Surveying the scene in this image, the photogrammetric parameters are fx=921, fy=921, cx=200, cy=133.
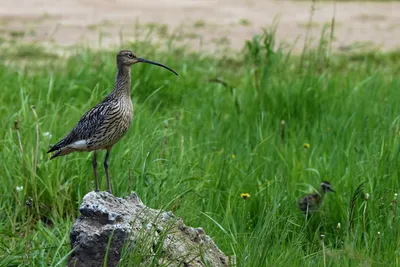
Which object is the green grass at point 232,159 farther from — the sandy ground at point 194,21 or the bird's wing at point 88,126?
the sandy ground at point 194,21

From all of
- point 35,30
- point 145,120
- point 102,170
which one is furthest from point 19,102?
point 35,30

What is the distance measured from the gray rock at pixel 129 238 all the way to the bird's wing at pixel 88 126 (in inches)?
43.1

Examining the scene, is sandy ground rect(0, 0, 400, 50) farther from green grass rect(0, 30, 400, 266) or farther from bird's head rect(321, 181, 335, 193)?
bird's head rect(321, 181, 335, 193)

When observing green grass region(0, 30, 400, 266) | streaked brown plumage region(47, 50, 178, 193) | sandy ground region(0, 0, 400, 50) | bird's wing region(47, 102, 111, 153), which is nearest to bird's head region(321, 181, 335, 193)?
green grass region(0, 30, 400, 266)

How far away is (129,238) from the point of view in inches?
151

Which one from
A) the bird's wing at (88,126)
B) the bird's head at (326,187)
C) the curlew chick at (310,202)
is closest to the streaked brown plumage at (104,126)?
the bird's wing at (88,126)

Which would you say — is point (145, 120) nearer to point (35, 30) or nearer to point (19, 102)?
point (19, 102)

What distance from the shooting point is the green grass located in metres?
4.67

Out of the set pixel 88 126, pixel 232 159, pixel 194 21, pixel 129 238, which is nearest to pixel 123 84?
pixel 88 126

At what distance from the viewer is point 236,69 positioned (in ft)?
31.2

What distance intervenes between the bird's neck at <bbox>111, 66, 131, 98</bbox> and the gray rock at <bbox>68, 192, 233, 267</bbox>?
1.24 m

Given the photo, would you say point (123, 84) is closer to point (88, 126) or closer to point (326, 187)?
point (88, 126)

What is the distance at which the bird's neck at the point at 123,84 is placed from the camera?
5254 millimetres

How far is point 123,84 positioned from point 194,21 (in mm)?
6588
